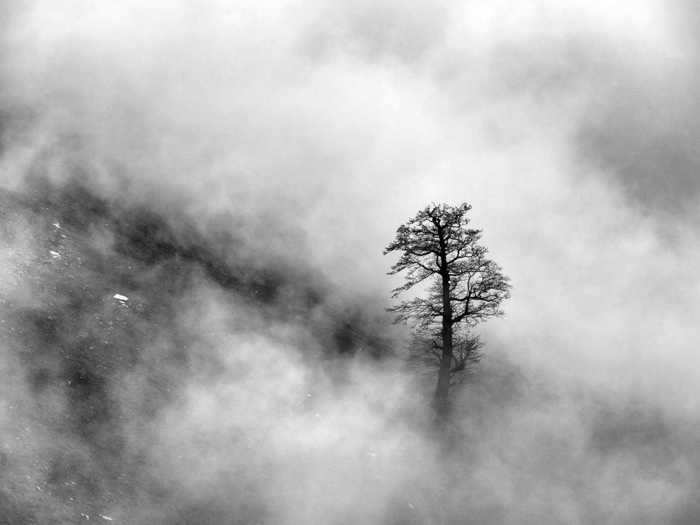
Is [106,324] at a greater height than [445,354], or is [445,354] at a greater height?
[106,324]

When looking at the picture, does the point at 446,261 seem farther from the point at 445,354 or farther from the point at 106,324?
the point at 106,324

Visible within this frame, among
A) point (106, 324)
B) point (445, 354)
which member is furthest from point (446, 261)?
point (106, 324)

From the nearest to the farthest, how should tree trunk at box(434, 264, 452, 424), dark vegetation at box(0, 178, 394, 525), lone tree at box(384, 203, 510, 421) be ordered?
dark vegetation at box(0, 178, 394, 525) < lone tree at box(384, 203, 510, 421) < tree trunk at box(434, 264, 452, 424)

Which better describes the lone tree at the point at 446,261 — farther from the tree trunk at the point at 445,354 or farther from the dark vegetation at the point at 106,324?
the dark vegetation at the point at 106,324

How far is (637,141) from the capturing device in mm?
91562

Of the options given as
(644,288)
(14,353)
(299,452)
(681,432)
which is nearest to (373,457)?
(299,452)

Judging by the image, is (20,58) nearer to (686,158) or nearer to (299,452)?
(299,452)

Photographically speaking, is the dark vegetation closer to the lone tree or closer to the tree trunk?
the tree trunk

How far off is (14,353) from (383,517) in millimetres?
14207

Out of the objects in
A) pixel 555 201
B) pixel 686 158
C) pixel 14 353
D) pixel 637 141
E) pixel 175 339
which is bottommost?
pixel 14 353

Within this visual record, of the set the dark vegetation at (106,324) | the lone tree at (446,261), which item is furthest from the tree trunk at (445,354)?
the dark vegetation at (106,324)

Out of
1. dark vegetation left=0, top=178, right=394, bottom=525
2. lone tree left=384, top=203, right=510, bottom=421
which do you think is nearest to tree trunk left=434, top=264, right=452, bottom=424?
lone tree left=384, top=203, right=510, bottom=421

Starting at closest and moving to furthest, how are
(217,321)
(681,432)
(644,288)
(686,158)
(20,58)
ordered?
(217,321)
(681,432)
(20,58)
(644,288)
(686,158)

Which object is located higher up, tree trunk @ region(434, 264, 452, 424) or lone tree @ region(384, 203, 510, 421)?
lone tree @ region(384, 203, 510, 421)
